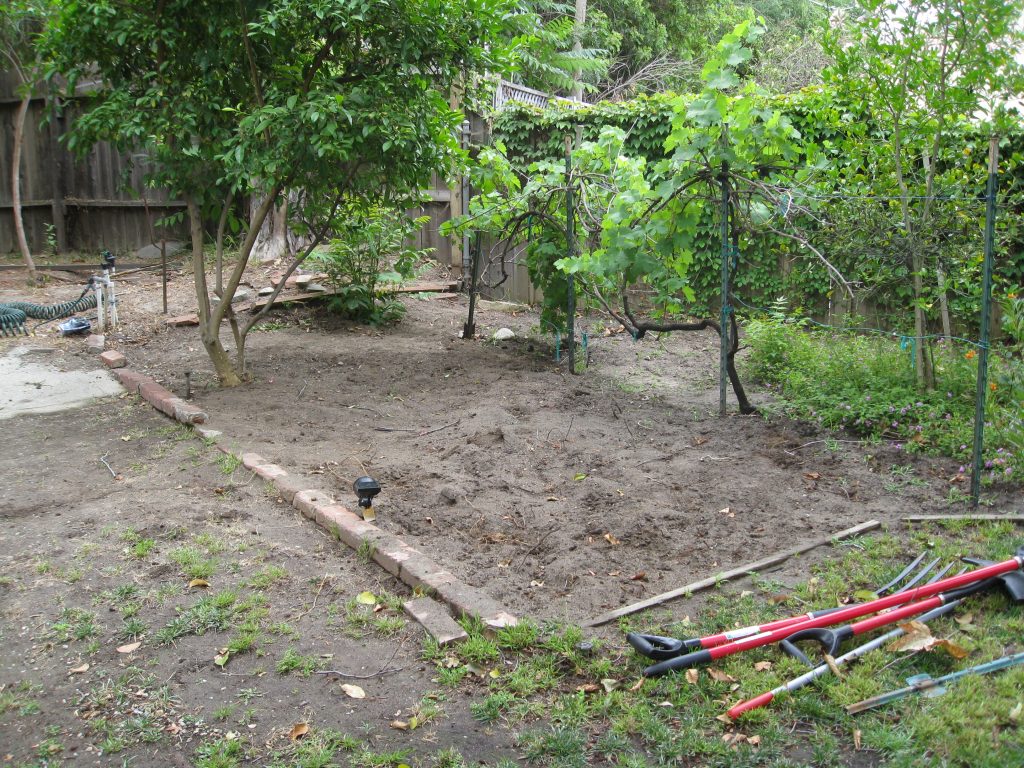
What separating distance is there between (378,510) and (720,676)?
2155 mm

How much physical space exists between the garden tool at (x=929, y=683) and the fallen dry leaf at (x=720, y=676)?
388mm

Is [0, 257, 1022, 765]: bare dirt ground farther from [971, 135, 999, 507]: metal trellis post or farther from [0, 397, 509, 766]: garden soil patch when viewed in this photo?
[971, 135, 999, 507]: metal trellis post

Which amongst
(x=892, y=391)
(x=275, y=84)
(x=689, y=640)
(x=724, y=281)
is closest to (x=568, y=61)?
(x=275, y=84)

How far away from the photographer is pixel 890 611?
3.21m

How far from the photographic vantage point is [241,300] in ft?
32.0

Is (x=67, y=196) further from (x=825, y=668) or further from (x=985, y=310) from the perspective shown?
(x=825, y=668)

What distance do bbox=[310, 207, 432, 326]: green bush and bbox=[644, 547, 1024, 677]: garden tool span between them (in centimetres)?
690

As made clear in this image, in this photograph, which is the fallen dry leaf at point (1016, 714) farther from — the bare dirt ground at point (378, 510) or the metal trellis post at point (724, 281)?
the metal trellis post at point (724, 281)

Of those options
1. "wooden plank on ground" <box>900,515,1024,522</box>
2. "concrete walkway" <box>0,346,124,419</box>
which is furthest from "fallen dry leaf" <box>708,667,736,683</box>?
"concrete walkway" <box>0,346,124,419</box>

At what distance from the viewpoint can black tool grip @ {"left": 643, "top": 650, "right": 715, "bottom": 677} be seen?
9.78ft

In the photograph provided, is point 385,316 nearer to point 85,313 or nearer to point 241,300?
point 241,300

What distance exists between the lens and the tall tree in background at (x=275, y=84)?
578 centimetres

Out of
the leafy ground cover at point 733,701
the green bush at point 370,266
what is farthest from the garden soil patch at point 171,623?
the green bush at point 370,266

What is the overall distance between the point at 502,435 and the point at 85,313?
6.39 meters
